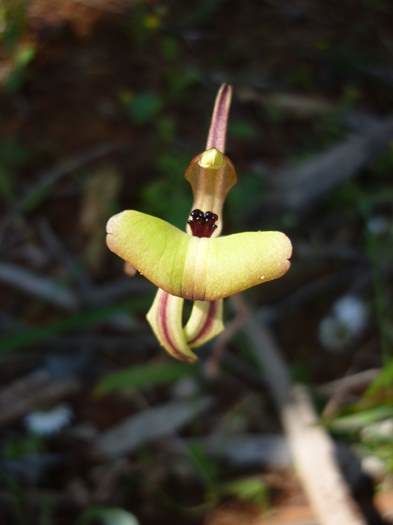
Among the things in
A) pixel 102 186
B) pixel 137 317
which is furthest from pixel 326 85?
pixel 137 317

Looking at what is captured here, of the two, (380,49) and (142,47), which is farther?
(142,47)

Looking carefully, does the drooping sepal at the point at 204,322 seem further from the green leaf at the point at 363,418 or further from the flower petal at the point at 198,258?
the green leaf at the point at 363,418

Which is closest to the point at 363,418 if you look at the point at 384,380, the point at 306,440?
the point at 384,380

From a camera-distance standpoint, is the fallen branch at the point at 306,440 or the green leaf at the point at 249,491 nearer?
the fallen branch at the point at 306,440

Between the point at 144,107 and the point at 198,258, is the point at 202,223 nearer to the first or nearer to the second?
the point at 198,258

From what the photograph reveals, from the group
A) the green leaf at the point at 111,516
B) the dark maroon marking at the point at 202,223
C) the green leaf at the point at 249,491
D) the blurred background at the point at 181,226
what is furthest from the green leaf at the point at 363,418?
the dark maroon marking at the point at 202,223

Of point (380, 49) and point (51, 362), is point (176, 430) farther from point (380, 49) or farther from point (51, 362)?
point (380, 49)
